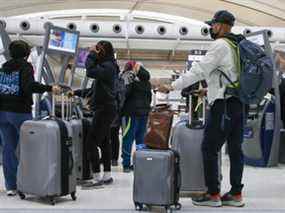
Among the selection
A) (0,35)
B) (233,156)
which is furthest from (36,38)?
(233,156)

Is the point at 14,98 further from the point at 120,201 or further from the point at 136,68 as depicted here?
the point at 136,68

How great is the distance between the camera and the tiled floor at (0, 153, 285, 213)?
494 centimetres

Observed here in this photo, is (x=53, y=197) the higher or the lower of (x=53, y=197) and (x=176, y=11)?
the lower

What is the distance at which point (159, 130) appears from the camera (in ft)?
15.8

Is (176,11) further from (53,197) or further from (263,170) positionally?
(53,197)

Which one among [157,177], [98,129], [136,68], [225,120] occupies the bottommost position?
[157,177]

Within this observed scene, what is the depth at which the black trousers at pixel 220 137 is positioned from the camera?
4895 millimetres

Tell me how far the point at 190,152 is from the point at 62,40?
2.76 metres

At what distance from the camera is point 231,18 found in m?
4.95

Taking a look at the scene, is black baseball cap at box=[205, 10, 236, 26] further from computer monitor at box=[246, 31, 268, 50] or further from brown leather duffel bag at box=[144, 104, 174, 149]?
computer monitor at box=[246, 31, 268, 50]

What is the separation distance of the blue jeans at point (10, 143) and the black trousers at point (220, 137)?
167 centimetres

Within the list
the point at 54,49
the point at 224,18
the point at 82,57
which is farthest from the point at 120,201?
the point at 82,57

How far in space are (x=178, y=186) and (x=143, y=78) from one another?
2.66m

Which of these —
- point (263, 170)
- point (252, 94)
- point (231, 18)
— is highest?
point (231, 18)
